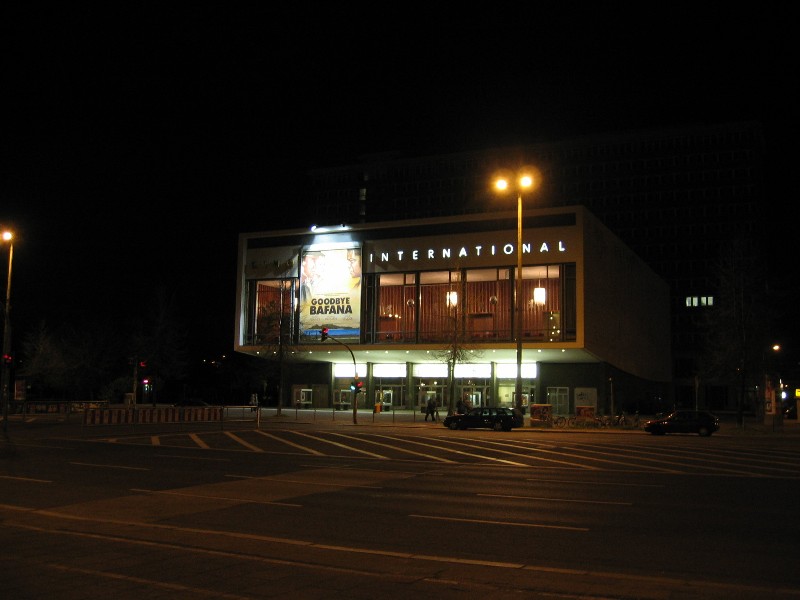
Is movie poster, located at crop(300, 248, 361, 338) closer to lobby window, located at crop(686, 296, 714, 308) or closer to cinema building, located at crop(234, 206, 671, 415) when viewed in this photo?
cinema building, located at crop(234, 206, 671, 415)

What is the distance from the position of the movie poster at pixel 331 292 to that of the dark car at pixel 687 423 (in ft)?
109

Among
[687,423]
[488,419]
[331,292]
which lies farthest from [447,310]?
[687,423]

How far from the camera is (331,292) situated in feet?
221


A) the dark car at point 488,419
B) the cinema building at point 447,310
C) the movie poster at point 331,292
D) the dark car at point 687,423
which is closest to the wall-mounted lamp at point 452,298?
the cinema building at point 447,310

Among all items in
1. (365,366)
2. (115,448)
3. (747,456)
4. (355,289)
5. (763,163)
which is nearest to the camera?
(747,456)

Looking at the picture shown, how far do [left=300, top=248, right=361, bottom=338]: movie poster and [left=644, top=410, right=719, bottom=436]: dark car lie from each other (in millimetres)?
33217

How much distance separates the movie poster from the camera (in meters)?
66.8

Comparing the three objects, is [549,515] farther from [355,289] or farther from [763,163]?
[763,163]

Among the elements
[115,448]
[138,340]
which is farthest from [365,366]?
[115,448]

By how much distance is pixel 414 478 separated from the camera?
18469 mm

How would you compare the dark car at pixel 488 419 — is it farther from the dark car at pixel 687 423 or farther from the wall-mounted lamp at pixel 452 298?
the wall-mounted lamp at pixel 452 298

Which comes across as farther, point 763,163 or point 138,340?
point 763,163

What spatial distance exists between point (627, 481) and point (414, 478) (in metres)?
4.95

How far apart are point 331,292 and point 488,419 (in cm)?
3022
